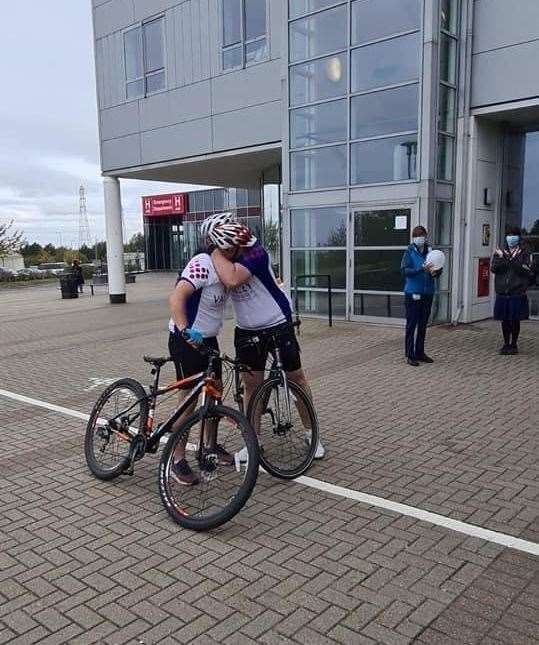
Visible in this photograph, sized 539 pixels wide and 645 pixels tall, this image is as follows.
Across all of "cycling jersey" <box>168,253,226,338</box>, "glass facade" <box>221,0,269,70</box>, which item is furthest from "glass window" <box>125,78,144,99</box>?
"cycling jersey" <box>168,253,226,338</box>

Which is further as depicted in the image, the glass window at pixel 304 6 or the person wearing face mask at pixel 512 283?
the glass window at pixel 304 6

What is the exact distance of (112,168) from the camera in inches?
691

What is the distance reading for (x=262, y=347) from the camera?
4.36m

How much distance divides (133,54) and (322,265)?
8.60 metres

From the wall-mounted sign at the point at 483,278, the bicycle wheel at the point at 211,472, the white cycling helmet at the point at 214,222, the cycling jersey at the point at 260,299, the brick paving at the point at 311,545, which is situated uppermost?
the white cycling helmet at the point at 214,222

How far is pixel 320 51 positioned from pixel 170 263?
4012cm

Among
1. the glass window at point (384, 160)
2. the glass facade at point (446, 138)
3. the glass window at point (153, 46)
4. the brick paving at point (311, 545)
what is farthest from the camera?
the glass window at point (153, 46)

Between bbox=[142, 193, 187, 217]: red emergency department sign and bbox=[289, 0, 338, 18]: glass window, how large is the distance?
37.4 m

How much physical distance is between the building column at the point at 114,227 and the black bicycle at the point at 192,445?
1442 centimetres

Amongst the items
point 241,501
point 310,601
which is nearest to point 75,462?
point 241,501

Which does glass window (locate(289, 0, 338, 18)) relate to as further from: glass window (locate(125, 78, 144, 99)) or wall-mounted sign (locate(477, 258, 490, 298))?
wall-mounted sign (locate(477, 258, 490, 298))

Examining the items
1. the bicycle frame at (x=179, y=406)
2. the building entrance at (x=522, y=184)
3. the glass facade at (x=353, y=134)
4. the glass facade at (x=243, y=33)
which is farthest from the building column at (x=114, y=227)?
the bicycle frame at (x=179, y=406)

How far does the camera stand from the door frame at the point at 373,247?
10.5m

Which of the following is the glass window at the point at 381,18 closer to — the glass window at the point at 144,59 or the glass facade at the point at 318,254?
the glass facade at the point at 318,254
